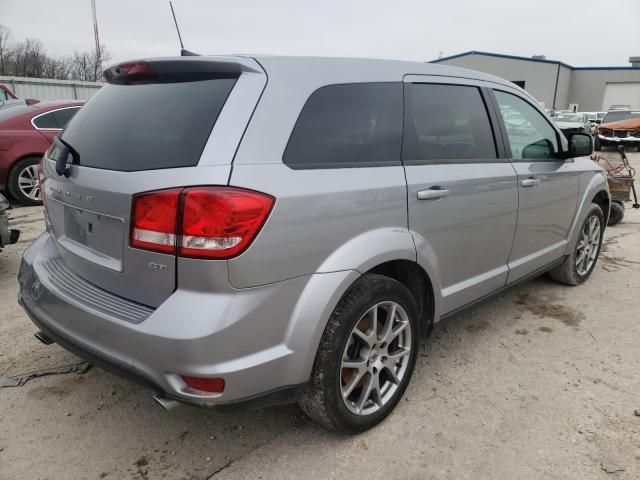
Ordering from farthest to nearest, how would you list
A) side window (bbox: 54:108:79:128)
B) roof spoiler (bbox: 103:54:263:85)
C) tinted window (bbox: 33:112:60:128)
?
1. side window (bbox: 54:108:79:128)
2. tinted window (bbox: 33:112:60:128)
3. roof spoiler (bbox: 103:54:263:85)

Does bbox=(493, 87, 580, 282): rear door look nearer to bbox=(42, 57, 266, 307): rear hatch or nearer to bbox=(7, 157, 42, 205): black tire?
bbox=(42, 57, 266, 307): rear hatch

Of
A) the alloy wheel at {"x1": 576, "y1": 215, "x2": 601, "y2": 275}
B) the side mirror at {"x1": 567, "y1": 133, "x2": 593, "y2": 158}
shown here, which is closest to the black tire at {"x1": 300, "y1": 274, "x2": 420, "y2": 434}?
the side mirror at {"x1": 567, "y1": 133, "x2": 593, "y2": 158}

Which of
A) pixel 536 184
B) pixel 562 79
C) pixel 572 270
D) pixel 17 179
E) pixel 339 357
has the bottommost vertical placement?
pixel 572 270

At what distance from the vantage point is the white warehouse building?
1626 inches

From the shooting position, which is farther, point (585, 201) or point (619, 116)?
point (619, 116)

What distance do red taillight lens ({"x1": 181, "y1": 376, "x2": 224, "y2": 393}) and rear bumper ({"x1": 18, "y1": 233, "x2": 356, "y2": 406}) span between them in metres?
0.02

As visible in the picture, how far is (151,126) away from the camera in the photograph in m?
2.05

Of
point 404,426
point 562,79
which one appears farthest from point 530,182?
point 562,79

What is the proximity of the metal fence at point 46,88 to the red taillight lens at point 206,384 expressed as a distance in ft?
62.2

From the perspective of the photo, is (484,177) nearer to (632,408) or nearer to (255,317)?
(632,408)

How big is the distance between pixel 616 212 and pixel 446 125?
5325 millimetres

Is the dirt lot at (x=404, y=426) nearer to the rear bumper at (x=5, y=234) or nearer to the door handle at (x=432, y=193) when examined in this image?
the door handle at (x=432, y=193)

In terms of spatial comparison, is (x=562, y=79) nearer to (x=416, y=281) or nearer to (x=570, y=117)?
(x=570, y=117)

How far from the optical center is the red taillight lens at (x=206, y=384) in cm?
183
